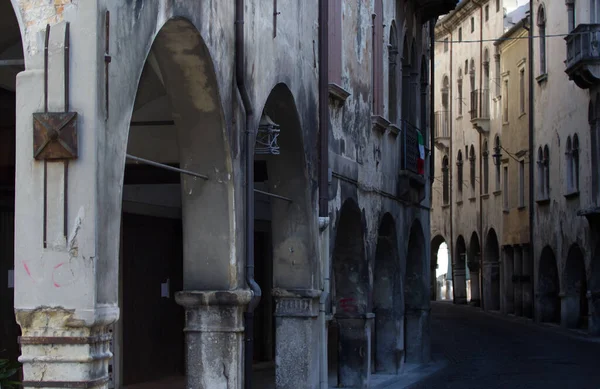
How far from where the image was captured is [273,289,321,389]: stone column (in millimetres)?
13109

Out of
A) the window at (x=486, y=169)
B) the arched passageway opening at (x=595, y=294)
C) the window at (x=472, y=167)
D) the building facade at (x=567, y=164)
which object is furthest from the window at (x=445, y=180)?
the arched passageway opening at (x=595, y=294)

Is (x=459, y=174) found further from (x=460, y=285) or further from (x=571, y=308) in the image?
(x=571, y=308)

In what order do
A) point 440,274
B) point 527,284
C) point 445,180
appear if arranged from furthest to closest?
1. point 440,274
2. point 445,180
3. point 527,284

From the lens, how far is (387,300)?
1944cm

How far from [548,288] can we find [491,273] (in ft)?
26.1

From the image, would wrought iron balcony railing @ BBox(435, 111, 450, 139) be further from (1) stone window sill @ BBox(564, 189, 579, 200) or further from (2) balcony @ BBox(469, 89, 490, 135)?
(1) stone window sill @ BBox(564, 189, 579, 200)

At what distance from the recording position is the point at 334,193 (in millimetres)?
14992

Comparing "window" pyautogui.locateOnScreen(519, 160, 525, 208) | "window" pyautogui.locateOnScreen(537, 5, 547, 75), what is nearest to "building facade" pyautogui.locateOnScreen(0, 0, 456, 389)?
"window" pyautogui.locateOnScreen(537, 5, 547, 75)

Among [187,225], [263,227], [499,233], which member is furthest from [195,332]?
[499,233]

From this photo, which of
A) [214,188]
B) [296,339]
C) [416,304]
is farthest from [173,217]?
[214,188]

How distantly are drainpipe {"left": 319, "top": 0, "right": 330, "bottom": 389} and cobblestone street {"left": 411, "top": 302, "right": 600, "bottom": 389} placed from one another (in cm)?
436

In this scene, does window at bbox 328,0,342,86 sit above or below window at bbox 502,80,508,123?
below

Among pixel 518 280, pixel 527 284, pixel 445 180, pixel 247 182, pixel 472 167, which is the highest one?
pixel 472 167

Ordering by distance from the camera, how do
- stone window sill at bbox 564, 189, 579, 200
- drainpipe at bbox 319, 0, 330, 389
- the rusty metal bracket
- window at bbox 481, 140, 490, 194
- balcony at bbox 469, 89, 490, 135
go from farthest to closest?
window at bbox 481, 140, 490, 194, balcony at bbox 469, 89, 490, 135, stone window sill at bbox 564, 189, 579, 200, drainpipe at bbox 319, 0, 330, 389, the rusty metal bracket
